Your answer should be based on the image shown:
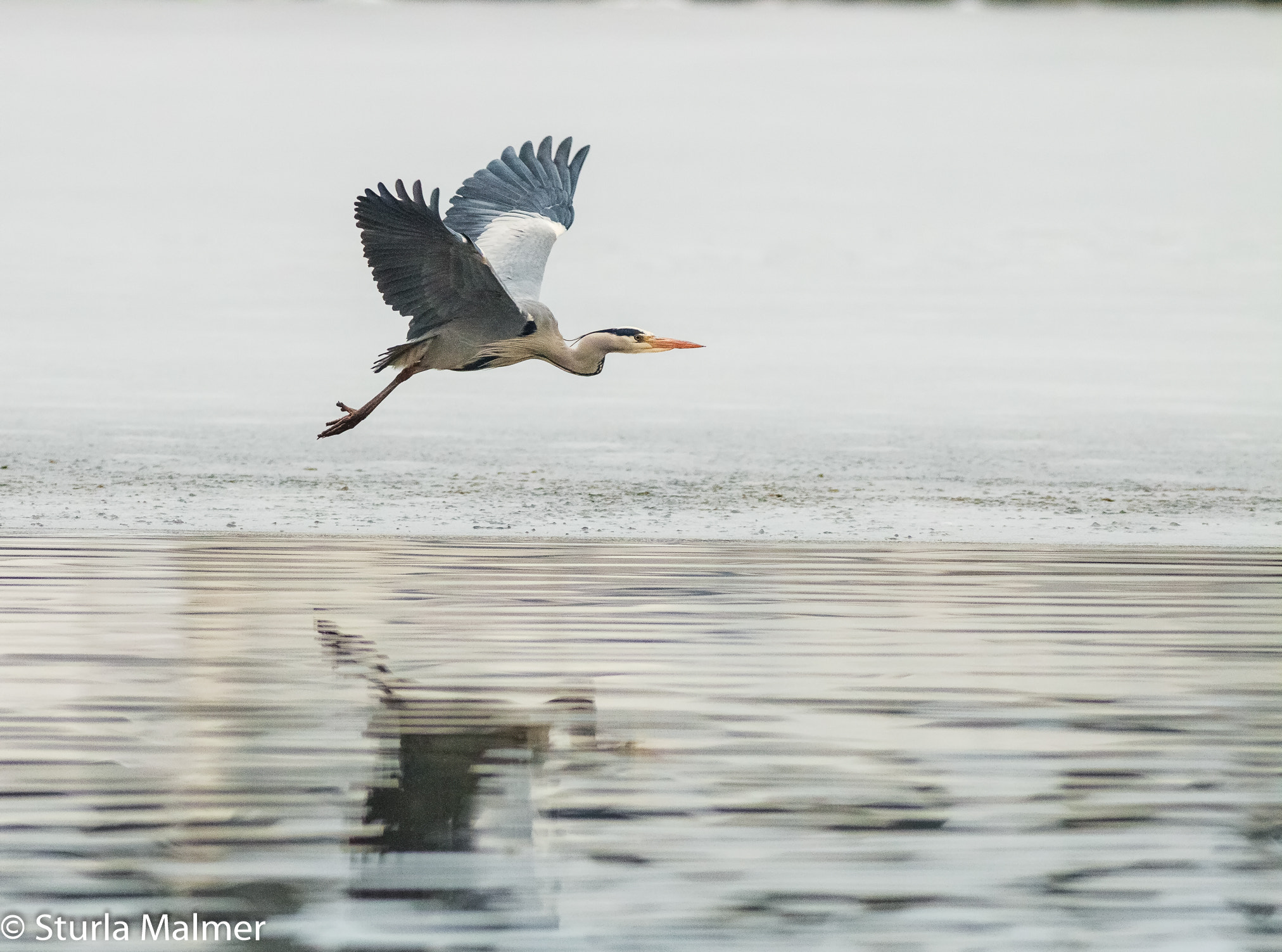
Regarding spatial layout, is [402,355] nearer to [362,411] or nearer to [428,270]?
[362,411]

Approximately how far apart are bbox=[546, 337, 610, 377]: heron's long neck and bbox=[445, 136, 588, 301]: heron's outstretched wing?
306 millimetres

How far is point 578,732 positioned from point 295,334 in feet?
34.2

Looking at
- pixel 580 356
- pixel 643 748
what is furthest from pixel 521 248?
pixel 643 748

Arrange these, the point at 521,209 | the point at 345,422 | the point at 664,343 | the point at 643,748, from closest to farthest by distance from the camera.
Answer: the point at 643,748, the point at 664,343, the point at 345,422, the point at 521,209

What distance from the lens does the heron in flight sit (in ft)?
30.3

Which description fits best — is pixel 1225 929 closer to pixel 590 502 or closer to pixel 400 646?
pixel 400 646

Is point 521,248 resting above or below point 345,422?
above

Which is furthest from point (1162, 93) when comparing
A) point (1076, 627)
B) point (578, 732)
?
point (578, 732)

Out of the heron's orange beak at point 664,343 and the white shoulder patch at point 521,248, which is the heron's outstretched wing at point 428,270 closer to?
the white shoulder patch at point 521,248

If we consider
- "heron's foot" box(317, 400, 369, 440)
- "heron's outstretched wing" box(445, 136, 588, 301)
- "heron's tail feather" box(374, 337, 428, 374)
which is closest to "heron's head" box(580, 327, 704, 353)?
"heron's outstretched wing" box(445, 136, 588, 301)

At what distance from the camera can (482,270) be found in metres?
9.30

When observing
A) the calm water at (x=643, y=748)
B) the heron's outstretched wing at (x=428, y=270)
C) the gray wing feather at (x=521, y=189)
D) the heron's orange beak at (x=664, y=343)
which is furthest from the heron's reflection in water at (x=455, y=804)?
the gray wing feather at (x=521, y=189)

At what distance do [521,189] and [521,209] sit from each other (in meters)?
0.20

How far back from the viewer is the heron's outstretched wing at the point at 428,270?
9.09 metres
